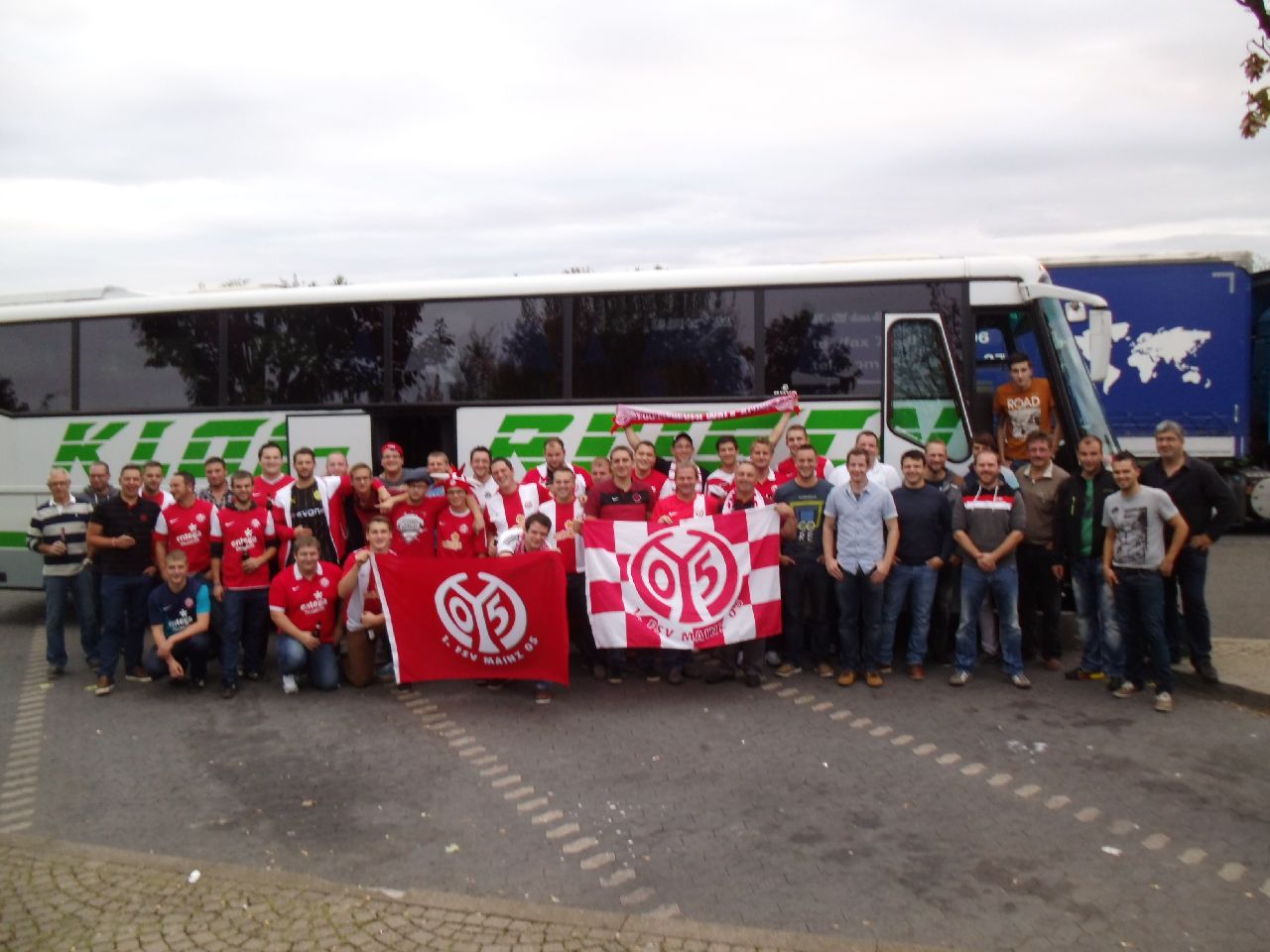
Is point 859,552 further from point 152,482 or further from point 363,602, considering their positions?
point 152,482

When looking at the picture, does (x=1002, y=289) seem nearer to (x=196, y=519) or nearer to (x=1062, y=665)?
(x=1062, y=665)

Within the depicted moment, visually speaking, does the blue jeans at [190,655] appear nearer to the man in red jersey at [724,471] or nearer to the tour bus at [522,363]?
the tour bus at [522,363]

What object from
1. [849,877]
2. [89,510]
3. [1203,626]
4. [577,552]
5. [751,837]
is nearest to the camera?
[849,877]

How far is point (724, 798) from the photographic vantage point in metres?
6.00

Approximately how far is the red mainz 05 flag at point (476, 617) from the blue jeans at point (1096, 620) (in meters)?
4.20

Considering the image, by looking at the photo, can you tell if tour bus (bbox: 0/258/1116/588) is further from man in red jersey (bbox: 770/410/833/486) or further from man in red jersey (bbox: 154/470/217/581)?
man in red jersey (bbox: 154/470/217/581)

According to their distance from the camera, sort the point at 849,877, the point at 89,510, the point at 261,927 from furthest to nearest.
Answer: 1. the point at 89,510
2. the point at 849,877
3. the point at 261,927

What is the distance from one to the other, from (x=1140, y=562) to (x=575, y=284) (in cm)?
580

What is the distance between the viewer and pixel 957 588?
8898mm

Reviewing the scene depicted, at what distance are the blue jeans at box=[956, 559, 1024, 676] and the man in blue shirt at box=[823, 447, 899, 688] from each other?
2.20 feet

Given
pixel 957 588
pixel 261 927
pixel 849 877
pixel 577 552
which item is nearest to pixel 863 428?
pixel 957 588

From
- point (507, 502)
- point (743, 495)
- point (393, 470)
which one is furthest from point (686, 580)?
point (393, 470)

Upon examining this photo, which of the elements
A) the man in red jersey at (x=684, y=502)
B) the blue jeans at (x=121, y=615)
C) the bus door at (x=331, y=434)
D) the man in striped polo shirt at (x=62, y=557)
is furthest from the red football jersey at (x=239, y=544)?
the man in red jersey at (x=684, y=502)

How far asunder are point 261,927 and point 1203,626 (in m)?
7.03
